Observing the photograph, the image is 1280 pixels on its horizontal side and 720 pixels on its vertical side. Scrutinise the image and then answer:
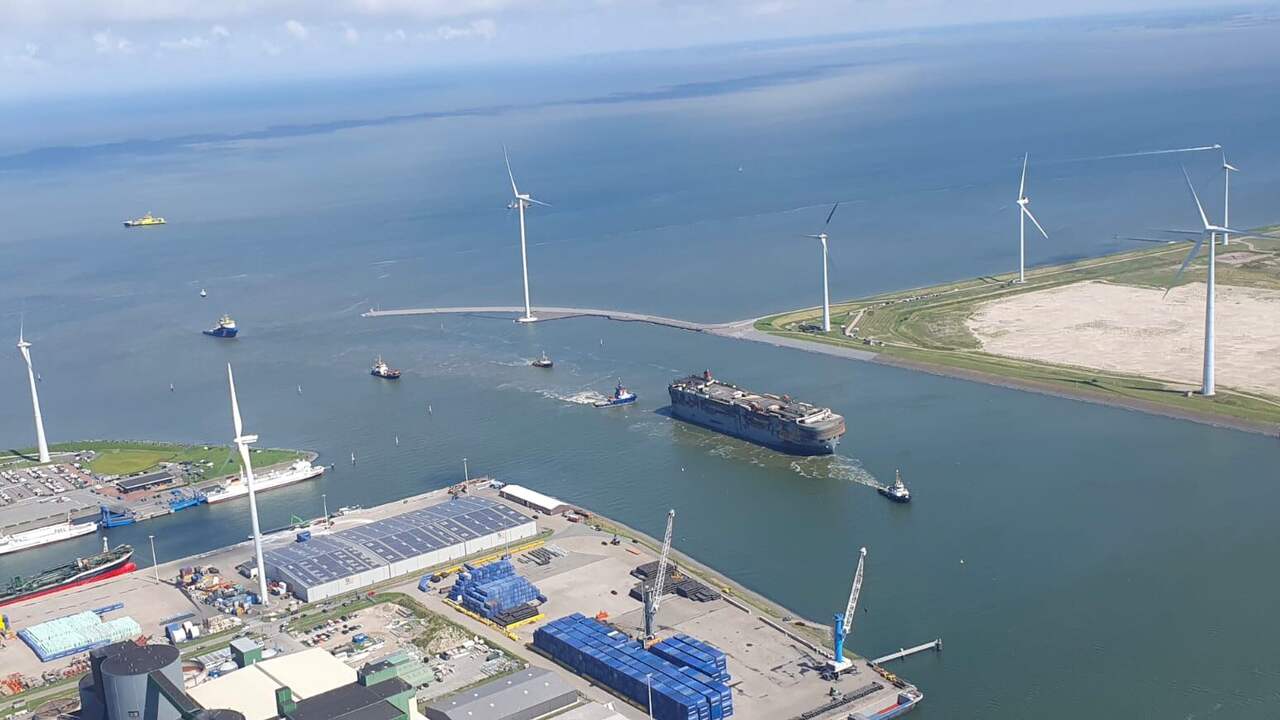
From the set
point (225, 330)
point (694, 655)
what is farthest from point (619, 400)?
point (225, 330)

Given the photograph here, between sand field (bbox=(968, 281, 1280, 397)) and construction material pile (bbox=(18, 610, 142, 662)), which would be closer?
construction material pile (bbox=(18, 610, 142, 662))

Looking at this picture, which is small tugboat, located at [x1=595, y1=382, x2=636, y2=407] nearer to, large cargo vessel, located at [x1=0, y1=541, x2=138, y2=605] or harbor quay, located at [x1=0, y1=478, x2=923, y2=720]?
harbor quay, located at [x1=0, y1=478, x2=923, y2=720]

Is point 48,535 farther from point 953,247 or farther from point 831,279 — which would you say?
→ point 953,247

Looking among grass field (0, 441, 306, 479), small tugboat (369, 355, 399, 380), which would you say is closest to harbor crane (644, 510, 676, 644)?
grass field (0, 441, 306, 479)

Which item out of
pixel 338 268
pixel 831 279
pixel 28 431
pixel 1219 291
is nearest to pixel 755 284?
pixel 831 279

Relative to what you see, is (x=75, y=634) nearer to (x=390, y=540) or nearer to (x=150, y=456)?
(x=390, y=540)

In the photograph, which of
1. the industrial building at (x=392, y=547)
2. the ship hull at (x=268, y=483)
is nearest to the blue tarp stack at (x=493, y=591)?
the industrial building at (x=392, y=547)

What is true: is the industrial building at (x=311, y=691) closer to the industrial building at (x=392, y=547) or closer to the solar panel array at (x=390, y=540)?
the industrial building at (x=392, y=547)
